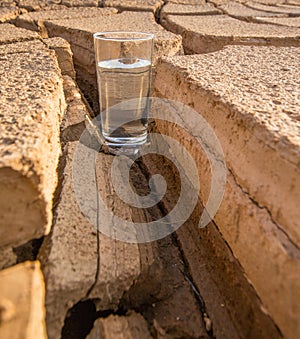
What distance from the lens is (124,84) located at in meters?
1.05

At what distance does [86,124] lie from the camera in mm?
1061

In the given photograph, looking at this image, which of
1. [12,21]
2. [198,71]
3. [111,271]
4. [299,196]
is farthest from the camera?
[12,21]

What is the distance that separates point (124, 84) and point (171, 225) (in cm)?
43

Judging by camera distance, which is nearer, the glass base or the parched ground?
the parched ground

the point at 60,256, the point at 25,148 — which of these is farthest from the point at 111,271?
the point at 25,148

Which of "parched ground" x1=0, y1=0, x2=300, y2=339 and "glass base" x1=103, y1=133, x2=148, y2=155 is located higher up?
"parched ground" x1=0, y1=0, x2=300, y2=339

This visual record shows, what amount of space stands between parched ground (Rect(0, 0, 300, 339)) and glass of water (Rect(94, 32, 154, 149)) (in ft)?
0.27

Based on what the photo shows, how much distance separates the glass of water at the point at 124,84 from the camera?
1030 millimetres

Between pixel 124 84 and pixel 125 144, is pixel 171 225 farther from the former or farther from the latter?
pixel 124 84

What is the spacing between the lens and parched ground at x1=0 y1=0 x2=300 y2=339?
0.57m

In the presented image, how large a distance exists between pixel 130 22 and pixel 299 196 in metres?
1.60

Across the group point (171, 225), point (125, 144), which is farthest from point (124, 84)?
point (171, 225)

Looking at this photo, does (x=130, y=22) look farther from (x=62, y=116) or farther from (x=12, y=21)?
(x=62, y=116)

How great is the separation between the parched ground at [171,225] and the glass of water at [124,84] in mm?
82
